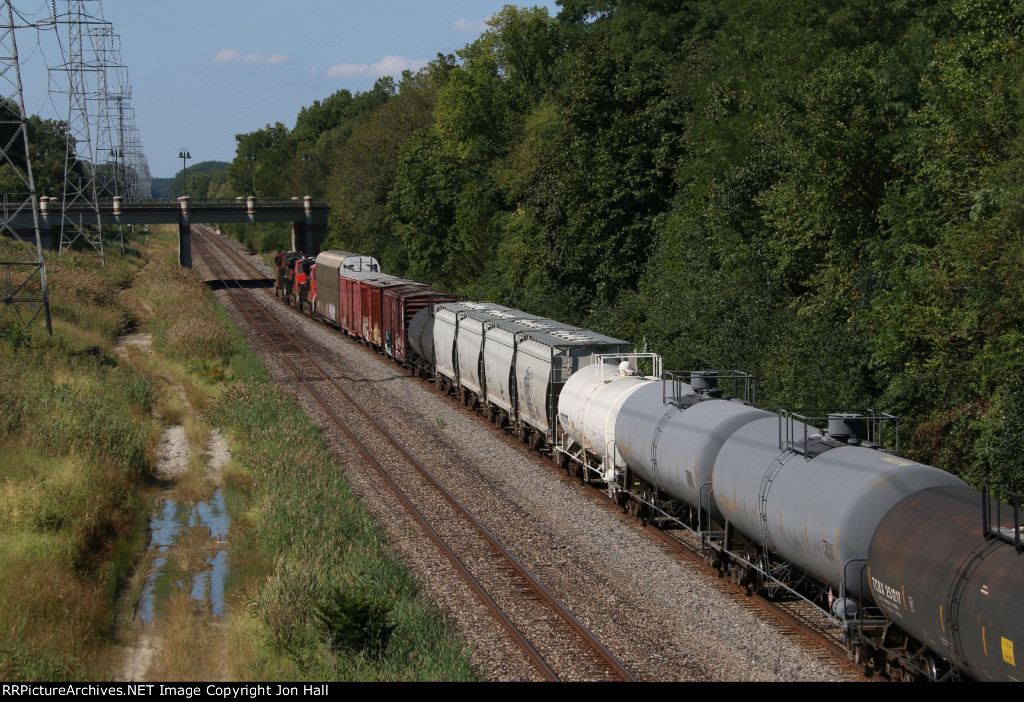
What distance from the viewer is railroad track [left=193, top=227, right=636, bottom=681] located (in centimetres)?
1360

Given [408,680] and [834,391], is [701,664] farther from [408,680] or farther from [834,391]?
[834,391]

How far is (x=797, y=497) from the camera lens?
13.2m

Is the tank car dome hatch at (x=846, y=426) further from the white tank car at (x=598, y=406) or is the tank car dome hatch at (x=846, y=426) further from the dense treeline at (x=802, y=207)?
the white tank car at (x=598, y=406)

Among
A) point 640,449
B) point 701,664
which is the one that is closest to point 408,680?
point 701,664

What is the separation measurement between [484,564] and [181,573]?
608 cm

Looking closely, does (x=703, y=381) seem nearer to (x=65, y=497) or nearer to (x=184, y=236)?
(x=65, y=497)

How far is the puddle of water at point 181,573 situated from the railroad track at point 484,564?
4.01 metres

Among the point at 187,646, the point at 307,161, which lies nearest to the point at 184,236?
the point at 307,161

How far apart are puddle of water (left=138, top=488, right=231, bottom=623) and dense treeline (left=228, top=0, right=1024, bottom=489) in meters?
13.9

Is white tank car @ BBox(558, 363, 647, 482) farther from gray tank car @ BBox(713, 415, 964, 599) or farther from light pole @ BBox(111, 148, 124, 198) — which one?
light pole @ BBox(111, 148, 124, 198)

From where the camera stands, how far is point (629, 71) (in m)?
43.1

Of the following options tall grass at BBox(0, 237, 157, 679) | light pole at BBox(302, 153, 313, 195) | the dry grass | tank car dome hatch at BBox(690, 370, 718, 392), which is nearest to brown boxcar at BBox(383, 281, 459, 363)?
tall grass at BBox(0, 237, 157, 679)

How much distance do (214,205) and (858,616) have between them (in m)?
89.9

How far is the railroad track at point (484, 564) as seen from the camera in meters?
13.6
